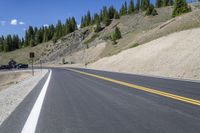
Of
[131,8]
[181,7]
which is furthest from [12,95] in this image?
[131,8]

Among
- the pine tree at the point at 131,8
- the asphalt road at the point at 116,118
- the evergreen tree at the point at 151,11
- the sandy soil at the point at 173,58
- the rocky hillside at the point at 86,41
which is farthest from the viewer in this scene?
the pine tree at the point at 131,8

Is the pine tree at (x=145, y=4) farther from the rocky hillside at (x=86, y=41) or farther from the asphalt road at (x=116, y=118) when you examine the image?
the asphalt road at (x=116, y=118)

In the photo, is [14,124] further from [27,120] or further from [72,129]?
[72,129]

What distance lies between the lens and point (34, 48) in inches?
6531

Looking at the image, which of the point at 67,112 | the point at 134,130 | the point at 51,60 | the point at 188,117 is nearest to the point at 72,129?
the point at 134,130

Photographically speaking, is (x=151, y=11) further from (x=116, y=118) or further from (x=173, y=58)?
(x=116, y=118)

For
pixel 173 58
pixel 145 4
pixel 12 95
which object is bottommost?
pixel 12 95

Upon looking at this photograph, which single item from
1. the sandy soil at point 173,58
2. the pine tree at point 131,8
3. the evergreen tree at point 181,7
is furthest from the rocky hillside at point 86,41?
the sandy soil at point 173,58

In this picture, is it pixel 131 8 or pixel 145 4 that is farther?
pixel 131 8

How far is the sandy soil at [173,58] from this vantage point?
25.4m

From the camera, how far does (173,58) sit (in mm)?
31125

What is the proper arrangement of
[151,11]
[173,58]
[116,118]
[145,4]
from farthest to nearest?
1. [145,4]
2. [151,11]
3. [173,58]
4. [116,118]

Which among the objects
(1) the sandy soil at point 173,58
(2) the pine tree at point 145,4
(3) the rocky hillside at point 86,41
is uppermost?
(2) the pine tree at point 145,4

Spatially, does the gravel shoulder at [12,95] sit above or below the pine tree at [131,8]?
below
